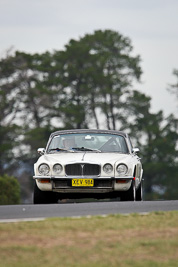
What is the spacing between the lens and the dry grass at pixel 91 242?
8.83 m

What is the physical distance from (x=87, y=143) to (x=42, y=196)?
1.66m

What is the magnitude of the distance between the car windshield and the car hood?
41cm

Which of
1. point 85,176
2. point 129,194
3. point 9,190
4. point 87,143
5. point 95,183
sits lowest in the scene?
point 9,190

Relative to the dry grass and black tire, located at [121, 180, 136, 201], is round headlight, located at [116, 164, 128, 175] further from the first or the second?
the dry grass

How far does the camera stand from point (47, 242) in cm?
987

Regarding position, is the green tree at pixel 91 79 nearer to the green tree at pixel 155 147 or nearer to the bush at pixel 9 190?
the green tree at pixel 155 147

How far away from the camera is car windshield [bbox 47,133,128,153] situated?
1842 cm

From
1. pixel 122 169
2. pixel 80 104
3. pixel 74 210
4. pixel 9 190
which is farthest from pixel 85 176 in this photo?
pixel 80 104

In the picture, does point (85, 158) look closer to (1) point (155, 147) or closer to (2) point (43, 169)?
(2) point (43, 169)

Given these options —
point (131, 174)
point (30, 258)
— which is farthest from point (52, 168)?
point (30, 258)

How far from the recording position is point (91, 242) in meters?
9.80

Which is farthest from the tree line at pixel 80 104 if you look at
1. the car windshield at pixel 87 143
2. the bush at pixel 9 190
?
the car windshield at pixel 87 143

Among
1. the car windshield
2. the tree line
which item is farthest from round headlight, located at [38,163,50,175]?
the tree line

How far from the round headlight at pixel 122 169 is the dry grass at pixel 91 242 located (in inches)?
200
